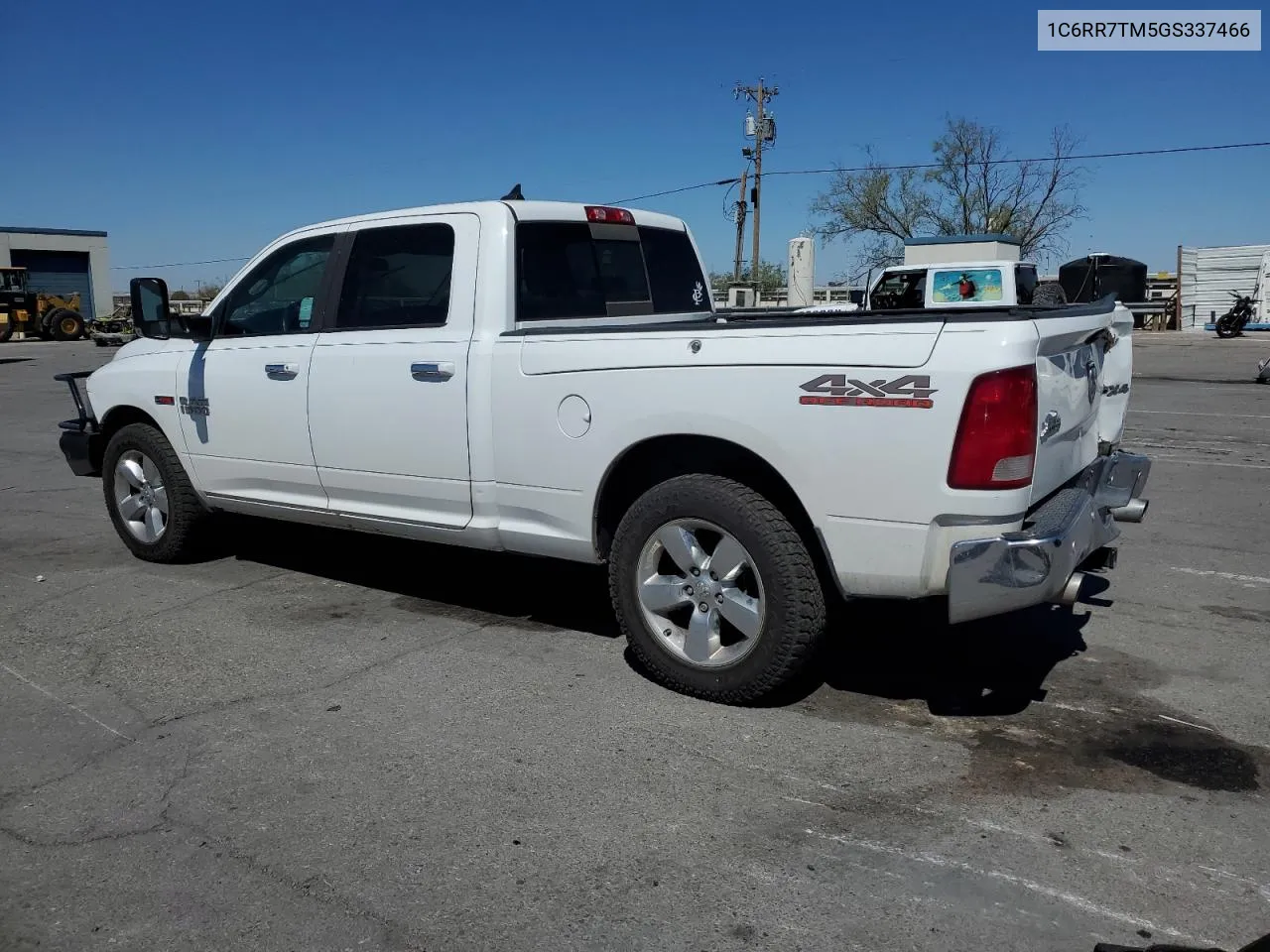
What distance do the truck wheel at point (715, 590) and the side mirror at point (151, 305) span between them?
3.29 meters

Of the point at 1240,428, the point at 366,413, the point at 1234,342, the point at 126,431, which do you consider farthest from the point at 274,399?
the point at 1234,342

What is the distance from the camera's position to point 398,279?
5.26 m

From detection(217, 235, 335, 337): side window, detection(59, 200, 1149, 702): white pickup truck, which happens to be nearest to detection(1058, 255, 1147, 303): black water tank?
detection(59, 200, 1149, 702): white pickup truck

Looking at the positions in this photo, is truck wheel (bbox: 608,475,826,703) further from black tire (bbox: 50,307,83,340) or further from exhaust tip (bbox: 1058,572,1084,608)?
black tire (bbox: 50,307,83,340)

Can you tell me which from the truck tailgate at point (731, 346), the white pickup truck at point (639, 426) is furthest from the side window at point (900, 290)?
the truck tailgate at point (731, 346)

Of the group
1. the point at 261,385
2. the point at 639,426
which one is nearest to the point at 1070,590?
A: the point at 639,426

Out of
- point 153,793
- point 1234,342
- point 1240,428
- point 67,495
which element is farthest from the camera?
point 1234,342

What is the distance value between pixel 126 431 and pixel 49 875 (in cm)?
391

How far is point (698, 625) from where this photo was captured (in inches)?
166

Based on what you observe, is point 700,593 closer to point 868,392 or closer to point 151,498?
point 868,392

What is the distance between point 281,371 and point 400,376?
89 cm

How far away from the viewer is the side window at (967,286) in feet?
61.2

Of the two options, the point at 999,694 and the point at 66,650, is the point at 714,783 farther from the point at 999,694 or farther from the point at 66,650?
the point at 66,650

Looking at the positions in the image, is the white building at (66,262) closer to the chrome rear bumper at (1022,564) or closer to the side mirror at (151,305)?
the side mirror at (151,305)
